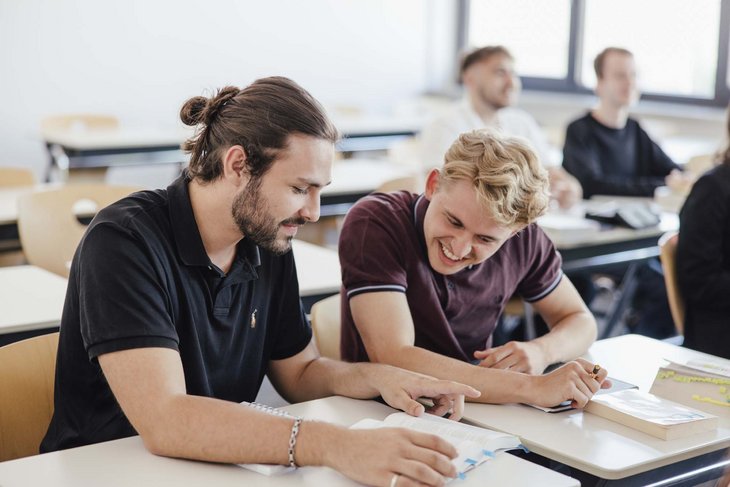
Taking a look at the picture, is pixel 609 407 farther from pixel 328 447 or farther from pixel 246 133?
pixel 246 133

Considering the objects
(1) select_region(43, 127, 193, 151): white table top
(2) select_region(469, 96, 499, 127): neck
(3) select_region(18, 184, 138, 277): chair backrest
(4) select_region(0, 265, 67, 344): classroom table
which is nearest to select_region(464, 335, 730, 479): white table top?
(4) select_region(0, 265, 67, 344): classroom table

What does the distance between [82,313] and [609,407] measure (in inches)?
35.7

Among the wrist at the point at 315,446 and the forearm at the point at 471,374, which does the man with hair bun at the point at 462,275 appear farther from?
the wrist at the point at 315,446

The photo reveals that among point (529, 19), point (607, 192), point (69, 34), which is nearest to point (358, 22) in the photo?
point (529, 19)

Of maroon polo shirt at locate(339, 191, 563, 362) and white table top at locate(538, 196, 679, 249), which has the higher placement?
maroon polo shirt at locate(339, 191, 563, 362)

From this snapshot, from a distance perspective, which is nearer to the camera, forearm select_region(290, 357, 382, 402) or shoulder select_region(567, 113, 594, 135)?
forearm select_region(290, 357, 382, 402)

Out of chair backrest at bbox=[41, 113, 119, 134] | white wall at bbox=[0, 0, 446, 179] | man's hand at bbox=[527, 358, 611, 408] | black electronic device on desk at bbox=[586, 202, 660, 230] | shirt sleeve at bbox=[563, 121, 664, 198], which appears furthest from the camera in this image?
white wall at bbox=[0, 0, 446, 179]

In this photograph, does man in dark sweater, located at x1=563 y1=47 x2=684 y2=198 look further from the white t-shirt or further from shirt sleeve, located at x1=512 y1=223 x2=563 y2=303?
shirt sleeve, located at x1=512 y1=223 x2=563 y2=303

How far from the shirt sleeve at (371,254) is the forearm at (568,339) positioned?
341 millimetres

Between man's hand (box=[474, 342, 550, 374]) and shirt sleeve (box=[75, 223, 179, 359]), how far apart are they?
671 millimetres

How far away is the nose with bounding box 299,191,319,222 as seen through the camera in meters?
1.59

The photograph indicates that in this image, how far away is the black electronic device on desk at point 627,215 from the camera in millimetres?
3448

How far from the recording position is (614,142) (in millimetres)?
4527

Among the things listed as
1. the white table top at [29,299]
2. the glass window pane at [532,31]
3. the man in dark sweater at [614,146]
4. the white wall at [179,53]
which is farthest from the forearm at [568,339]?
the glass window pane at [532,31]
